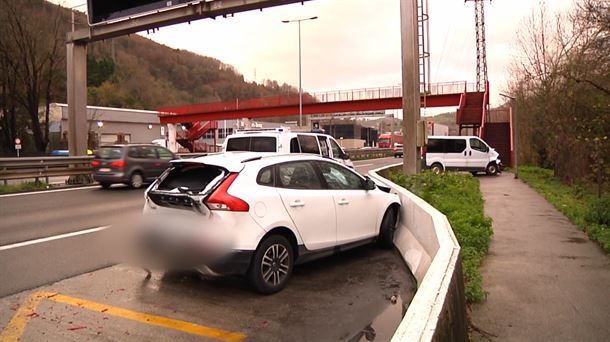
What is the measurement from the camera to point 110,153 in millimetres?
17109

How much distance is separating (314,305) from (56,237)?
5.55 m

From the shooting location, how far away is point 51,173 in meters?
18.1

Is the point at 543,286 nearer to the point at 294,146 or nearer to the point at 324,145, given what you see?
the point at 294,146

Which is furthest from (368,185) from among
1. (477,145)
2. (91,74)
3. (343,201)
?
(91,74)

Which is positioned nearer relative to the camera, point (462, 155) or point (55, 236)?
point (55, 236)

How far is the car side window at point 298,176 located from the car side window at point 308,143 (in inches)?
255

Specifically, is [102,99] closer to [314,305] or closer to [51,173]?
[51,173]

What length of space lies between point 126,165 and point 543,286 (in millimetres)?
14306

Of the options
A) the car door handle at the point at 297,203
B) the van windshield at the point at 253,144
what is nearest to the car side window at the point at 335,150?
the van windshield at the point at 253,144

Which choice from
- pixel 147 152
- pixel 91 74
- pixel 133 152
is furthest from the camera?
pixel 91 74

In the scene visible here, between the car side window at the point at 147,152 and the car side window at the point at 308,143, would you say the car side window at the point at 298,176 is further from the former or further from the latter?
the car side window at the point at 147,152

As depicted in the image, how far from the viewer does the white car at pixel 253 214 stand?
525 cm

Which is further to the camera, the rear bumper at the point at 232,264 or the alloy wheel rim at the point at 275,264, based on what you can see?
the alloy wheel rim at the point at 275,264

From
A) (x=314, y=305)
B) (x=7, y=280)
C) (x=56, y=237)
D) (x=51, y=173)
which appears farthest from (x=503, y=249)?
Answer: (x=51, y=173)
